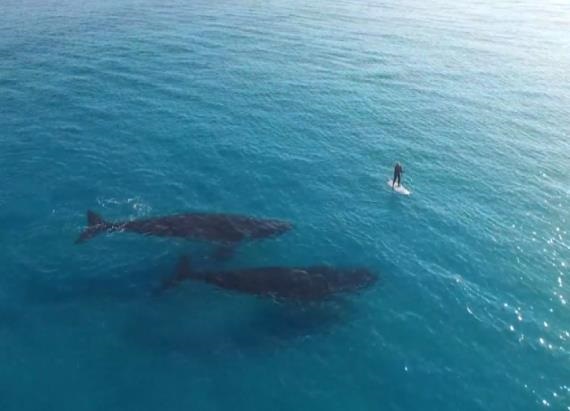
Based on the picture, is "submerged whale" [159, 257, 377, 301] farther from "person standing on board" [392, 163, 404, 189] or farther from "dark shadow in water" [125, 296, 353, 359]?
"person standing on board" [392, 163, 404, 189]

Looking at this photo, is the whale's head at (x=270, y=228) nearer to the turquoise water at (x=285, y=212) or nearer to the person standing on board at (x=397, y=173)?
the turquoise water at (x=285, y=212)

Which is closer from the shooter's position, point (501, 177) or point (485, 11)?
point (501, 177)

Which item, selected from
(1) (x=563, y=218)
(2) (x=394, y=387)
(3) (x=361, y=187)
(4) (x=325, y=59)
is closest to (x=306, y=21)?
(4) (x=325, y=59)

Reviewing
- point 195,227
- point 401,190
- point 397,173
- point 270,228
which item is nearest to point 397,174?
point 397,173

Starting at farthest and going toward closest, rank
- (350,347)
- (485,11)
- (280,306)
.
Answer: (485,11)
(280,306)
(350,347)

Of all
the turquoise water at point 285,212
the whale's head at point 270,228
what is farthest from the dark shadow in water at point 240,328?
the whale's head at point 270,228

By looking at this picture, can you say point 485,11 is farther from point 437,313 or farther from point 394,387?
point 394,387

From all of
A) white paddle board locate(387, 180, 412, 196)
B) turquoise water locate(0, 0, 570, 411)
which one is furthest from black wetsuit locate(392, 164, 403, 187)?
turquoise water locate(0, 0, 570, 411)
